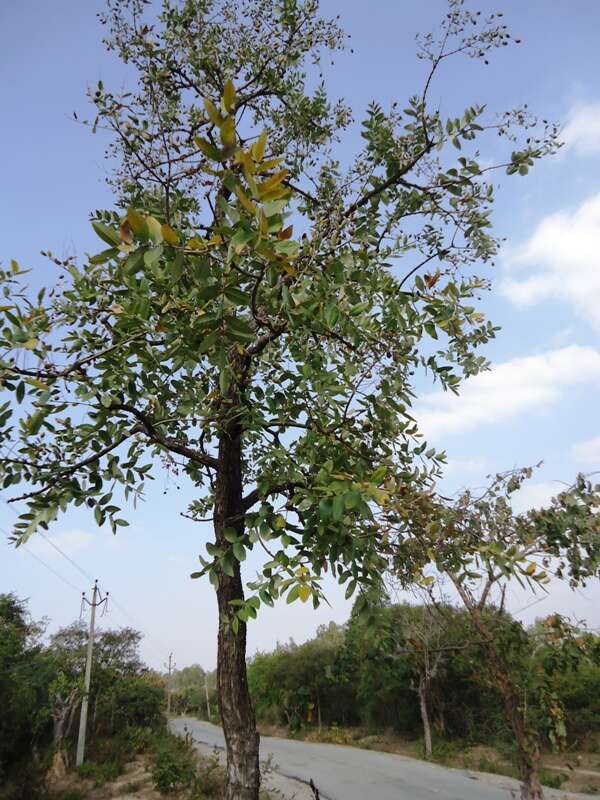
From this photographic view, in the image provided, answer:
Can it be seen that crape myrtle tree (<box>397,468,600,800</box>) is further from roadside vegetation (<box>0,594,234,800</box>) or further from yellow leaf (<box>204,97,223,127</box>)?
roadside vegetation (<box>0,594,234,800</box>)

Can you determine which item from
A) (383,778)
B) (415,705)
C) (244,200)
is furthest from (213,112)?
(415,705)

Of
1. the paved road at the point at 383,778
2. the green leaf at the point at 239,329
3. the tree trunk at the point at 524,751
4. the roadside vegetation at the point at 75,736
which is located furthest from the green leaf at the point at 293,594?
the paved road at the point at 383,778

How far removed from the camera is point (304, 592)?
2.10 m

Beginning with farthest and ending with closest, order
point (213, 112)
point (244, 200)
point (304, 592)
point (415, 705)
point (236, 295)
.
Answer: point (415, 705) < point (304, 592) < point (236, 295) < point (244, 200) < point (213, 112)

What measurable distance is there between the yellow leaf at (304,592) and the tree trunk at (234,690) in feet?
3.60

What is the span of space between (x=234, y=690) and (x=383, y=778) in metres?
15.6

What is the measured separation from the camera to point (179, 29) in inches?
166

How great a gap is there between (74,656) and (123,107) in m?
26.7

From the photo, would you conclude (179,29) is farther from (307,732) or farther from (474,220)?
(307,732)

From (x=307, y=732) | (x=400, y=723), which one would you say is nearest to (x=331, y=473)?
(x=400, y=723)

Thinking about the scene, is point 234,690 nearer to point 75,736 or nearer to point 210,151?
point 210,151

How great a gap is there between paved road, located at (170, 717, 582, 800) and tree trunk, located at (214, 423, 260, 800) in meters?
8.83

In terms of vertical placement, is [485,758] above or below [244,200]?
below

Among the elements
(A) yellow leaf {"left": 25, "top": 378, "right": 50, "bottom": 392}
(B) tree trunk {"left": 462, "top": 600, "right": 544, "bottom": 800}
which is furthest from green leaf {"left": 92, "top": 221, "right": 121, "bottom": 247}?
(B) tree trunk {"left": 462, "top": 600, "right": 544, "bottom": 800}
